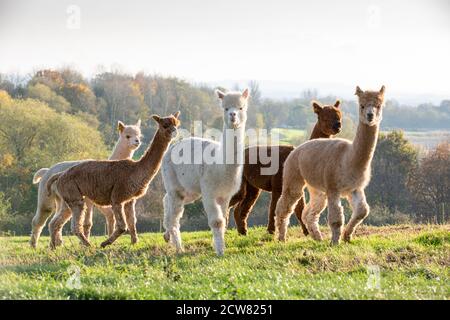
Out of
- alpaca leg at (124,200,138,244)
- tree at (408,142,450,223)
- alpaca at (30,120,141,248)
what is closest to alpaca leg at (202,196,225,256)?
alpaca leg at (124,200,138,244)

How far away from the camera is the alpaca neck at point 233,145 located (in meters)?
8.68

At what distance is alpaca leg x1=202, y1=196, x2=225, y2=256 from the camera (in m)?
8.91

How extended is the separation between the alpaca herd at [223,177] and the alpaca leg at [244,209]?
0.06 ft

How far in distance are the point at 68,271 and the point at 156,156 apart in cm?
246

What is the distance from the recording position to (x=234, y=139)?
343 inches

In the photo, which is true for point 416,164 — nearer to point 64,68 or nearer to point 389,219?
point 389,219

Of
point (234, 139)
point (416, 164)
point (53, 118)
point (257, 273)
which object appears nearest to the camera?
point (257, 273)

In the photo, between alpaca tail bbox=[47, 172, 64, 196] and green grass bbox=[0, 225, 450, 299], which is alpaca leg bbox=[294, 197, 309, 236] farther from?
alpaca tail bbox=[47, 172, 64, 196]

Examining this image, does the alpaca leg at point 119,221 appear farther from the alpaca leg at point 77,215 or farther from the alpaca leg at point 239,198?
the alpaca leg at point 239,198

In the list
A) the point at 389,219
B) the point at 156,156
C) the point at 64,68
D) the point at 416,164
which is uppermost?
the point at 64,68

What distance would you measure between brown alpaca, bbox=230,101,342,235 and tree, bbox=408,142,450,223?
42.7ft

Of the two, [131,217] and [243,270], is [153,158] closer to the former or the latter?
[131,217]

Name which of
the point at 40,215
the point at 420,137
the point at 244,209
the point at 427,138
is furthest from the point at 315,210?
the point at 427,138

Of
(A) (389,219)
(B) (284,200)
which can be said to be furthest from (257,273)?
(A) (389,219)
